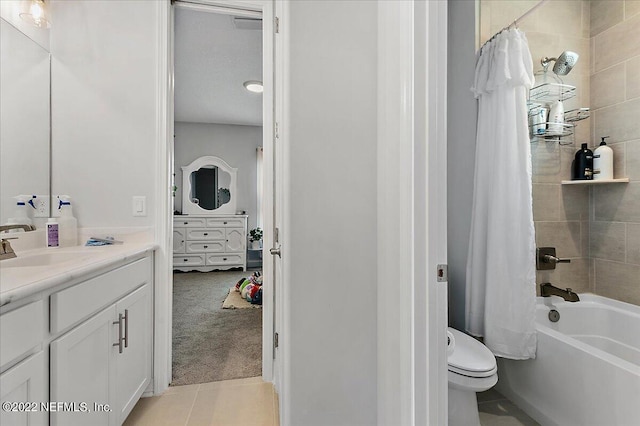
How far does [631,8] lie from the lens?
194cm

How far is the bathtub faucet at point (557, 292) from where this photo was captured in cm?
201

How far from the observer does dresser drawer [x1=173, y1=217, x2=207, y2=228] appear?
508 centimetres

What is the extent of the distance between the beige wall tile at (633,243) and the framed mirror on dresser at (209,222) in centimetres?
462

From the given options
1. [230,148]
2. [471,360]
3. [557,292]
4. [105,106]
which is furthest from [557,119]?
[230,148]

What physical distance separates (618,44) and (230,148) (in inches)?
201

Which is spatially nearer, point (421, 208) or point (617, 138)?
point (421, 208)

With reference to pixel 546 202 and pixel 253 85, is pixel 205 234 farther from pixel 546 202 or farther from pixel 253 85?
pixel 546 202

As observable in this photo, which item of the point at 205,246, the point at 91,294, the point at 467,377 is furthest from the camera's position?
Answer: the point at 205,246

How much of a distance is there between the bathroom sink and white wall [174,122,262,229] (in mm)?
Answer: 4207

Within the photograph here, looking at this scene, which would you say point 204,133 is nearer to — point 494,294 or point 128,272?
point 128,272

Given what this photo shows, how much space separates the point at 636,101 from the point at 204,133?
17.9ft

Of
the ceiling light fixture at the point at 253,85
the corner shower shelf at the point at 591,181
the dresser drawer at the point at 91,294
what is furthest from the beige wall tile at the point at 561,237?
the ceiling light fixture at the point at 253,85

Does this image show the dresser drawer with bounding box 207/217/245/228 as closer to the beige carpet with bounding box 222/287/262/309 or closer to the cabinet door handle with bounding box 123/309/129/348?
the beige carpet with bounding box 222/287/262/309

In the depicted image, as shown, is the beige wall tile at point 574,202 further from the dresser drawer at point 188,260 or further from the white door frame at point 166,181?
the dresser drawer at point 188,260
